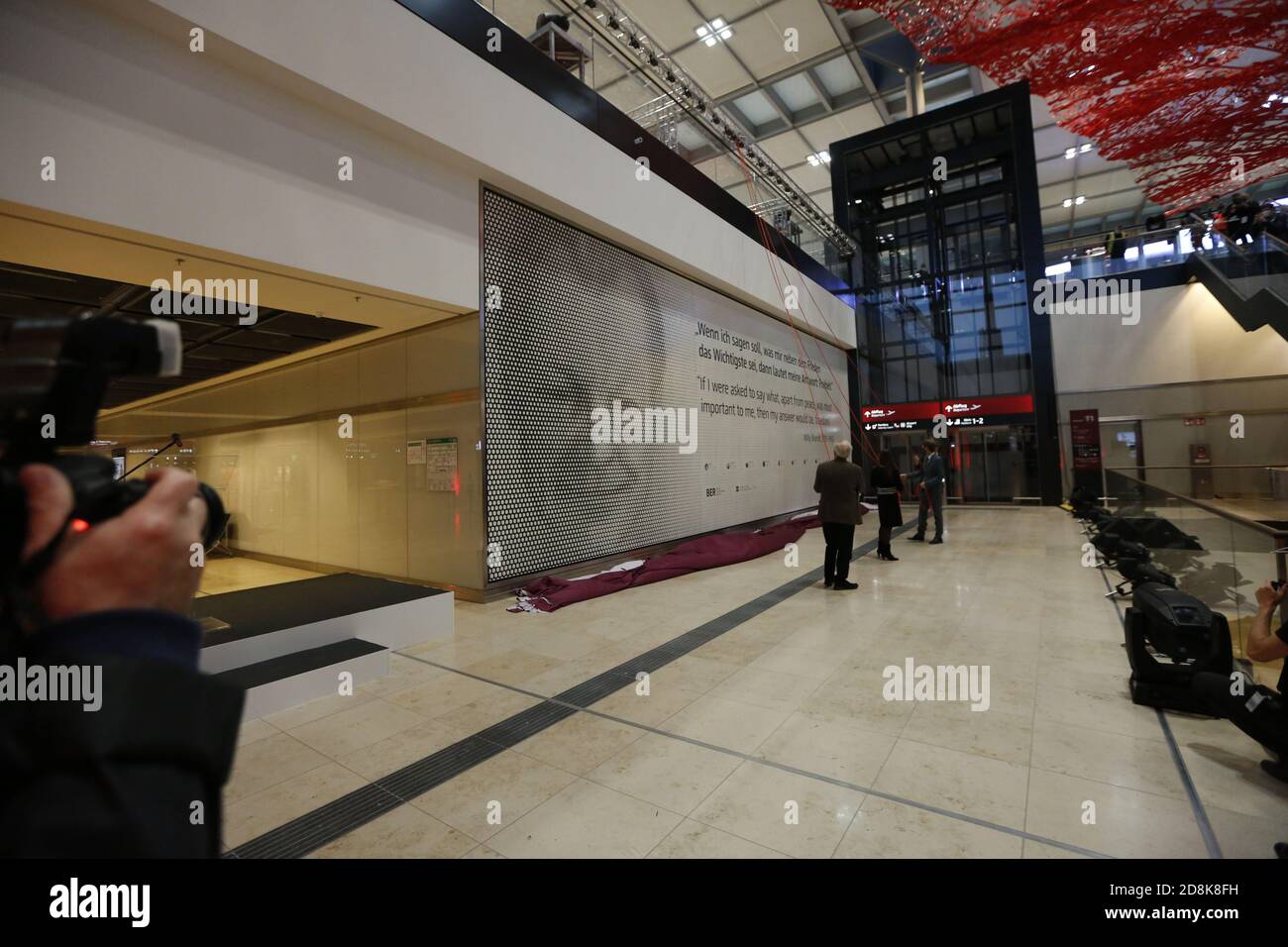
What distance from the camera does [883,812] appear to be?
1.98 meters

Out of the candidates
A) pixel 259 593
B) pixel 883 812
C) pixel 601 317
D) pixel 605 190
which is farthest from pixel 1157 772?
pixel 605 190

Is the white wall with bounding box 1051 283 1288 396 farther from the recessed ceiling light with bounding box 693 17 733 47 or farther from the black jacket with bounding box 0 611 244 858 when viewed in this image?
the black jacket with bounding box 0 611 244 858

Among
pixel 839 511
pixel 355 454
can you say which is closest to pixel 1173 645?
pixel 839 511

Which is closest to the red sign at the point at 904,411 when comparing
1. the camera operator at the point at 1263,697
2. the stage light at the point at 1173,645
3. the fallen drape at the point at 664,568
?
the fallen drape at the point at 664,568

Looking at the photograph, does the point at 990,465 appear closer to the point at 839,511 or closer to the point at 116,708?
the point at 839,511

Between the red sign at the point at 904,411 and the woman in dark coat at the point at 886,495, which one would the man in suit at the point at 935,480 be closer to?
the woman in dark coat at the point at 886,495

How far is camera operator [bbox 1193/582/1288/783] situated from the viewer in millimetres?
2057

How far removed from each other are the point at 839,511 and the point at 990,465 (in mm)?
10173

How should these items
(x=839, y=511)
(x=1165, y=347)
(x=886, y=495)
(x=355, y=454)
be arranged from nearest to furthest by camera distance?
(x=839, y=511), (x=355, y=454), (x=886, y=495), (x=1165, y=347)

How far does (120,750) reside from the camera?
499mm

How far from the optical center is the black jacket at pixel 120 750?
472 mm

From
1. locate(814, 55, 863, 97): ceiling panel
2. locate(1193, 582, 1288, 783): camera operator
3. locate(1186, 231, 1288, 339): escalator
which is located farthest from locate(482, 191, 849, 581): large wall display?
locate(1186, 231, 1288, 339): escalator

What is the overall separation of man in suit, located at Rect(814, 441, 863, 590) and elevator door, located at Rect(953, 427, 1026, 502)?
32.2 ft
